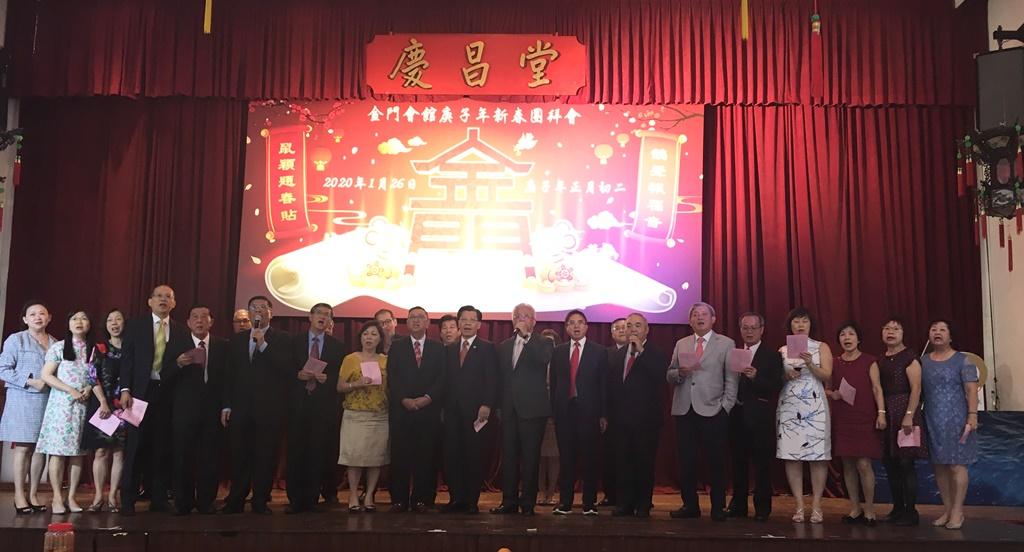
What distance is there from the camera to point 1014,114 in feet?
20.6

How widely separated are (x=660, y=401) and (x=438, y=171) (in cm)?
294

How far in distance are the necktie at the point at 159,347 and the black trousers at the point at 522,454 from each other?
205 centimetres

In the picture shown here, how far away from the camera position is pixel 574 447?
545 cm

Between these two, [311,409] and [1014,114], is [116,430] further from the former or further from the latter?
[1014,114]

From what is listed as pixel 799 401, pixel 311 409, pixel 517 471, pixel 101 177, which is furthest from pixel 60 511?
pixel 799 401

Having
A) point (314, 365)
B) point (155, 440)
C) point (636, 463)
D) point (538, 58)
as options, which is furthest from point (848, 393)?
point (155, 440)

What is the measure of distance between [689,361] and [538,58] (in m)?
3.23

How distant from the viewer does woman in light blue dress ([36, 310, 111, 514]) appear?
16.9 ft

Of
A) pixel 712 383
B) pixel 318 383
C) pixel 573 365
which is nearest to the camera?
pixel 712 383

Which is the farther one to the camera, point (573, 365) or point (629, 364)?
point (573, 365)

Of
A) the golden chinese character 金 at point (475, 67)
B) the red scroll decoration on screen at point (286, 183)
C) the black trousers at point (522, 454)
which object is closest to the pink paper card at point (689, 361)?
the black trousers at point (522, 454)

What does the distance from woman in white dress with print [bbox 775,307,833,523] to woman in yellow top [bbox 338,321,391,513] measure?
2.39 meters

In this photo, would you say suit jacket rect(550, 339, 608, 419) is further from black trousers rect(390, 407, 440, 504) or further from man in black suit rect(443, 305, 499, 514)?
black trousers rect(390, 407, 440, 504)

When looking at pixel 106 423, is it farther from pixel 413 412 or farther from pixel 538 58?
pixel 538 58
